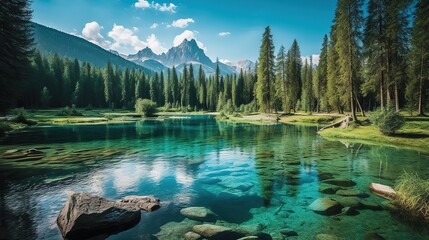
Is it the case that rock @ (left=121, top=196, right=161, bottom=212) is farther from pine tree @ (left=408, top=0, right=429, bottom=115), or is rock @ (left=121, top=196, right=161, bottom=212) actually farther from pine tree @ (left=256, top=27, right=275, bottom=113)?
pine tree @ (left=256, top=27, right=275, bottom=113)

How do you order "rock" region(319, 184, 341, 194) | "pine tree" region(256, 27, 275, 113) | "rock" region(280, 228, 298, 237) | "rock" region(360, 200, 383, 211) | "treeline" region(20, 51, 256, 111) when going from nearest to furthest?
"rock" region(280, 228, 298, 237), "rock" region(360, 200, 383, 211), "rock" region(319, 184, 341, 194), "pine tree" region(256, 27, 275, 113), "treeline" region(20, 51, 256, 111)

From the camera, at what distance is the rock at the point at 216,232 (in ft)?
30.4

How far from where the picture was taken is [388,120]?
91.0 ft

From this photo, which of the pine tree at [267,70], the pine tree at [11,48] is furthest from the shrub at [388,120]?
the pine tree at [11,48]

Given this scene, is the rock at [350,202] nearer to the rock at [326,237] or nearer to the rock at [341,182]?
the rock at [341,182]

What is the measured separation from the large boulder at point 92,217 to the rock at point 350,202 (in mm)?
9569

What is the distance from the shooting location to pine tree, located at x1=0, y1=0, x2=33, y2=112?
2888 centimetres

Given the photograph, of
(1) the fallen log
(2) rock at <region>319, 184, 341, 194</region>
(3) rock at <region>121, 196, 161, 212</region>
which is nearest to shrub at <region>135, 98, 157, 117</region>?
(3) rock at <region>121, 196, 161, 212</region>

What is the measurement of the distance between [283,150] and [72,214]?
21331 millimetres

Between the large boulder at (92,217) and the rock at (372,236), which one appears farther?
the large boulder at (92,217)

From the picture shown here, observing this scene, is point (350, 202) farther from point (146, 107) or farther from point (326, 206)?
point (146, 107)

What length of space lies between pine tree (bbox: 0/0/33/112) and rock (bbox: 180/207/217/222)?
2849 cm

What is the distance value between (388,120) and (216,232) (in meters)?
26.6

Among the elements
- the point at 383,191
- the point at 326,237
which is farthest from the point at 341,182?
the point at 326,237
